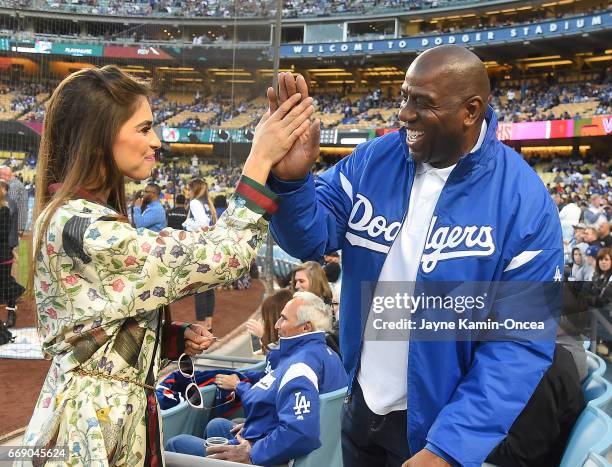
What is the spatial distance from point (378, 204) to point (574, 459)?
1069 mm

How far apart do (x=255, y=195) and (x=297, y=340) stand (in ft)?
4.62

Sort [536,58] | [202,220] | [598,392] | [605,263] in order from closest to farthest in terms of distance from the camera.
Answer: [598,392] < [605,263] < [202,220] < [536,58]

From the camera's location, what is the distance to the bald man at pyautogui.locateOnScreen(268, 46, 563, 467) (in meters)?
1.29

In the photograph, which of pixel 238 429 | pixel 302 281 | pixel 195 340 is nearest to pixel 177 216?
pixel 302 281

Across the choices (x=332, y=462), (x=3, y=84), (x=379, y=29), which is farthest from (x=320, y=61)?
(x=332, y=462)

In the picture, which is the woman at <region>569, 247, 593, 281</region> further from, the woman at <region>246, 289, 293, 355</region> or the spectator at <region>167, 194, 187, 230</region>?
the spectator at <region>167, 194, 187, 230</region>

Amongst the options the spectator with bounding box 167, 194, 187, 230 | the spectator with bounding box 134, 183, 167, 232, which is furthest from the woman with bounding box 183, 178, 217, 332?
the spectator with bounding box 167, 194, 187, 230

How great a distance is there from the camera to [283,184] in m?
1.30

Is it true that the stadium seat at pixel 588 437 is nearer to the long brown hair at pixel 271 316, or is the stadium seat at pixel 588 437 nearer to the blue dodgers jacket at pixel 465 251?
the blue dodgers jacket at pixel 465 251

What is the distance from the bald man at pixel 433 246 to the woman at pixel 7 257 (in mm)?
5458

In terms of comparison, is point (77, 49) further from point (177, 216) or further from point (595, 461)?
point (595, 461)

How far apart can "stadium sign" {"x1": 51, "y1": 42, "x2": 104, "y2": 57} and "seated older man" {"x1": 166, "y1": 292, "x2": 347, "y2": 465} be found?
193 inches

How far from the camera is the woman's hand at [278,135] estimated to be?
4.08 feet

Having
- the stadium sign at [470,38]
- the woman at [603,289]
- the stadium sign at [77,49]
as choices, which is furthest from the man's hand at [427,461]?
the stadium sign at [470,38]
